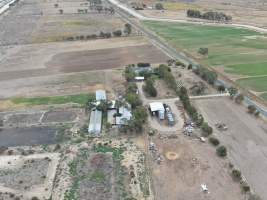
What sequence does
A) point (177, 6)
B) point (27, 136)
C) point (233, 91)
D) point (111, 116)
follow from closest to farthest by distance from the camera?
point (27, 136) → point (111, 116) → point (233, 91) → point (177, 6)

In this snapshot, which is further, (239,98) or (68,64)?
(68,64)

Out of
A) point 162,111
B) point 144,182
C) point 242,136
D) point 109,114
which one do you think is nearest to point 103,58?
point 109,114

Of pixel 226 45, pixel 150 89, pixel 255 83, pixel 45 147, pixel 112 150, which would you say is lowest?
pixel 45 147

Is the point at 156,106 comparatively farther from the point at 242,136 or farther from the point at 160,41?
the point at 160,41

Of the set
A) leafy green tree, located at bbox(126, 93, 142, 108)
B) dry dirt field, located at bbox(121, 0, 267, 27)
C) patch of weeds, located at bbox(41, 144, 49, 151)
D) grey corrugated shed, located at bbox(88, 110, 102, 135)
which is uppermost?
dry dirt field, located at bbox(121, 0, 267, 27)

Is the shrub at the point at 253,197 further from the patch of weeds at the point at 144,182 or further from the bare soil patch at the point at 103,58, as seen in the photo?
the bare soil patch at the point at 103,58

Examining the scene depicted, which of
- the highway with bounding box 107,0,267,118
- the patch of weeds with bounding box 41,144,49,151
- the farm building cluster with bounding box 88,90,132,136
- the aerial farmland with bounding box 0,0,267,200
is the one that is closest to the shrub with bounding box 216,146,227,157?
the aerial farmland with bounding box 0,0,267,200

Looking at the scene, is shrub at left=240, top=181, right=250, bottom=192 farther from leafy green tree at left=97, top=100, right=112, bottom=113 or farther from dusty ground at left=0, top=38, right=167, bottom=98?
dusty ground at left=0, top=38, right=167, bottom=98
